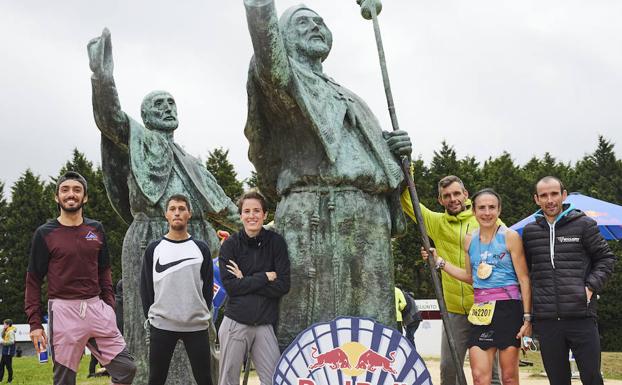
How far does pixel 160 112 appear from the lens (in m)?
7.49

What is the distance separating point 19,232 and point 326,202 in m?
32.6

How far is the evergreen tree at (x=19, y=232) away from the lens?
A: 104 ft

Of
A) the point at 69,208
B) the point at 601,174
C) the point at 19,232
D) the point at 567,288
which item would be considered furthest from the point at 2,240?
the point at 567,288

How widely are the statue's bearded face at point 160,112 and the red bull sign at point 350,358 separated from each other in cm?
394

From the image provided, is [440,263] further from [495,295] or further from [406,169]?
[406,169]

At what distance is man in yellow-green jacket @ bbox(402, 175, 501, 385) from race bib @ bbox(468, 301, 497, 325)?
88 centimetres

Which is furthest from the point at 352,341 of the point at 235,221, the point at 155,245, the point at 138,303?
the point at 235,221

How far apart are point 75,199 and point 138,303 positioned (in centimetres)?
200

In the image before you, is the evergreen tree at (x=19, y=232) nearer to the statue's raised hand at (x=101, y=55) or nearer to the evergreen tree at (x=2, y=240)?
the evergreen tree at (x=2, y=240)

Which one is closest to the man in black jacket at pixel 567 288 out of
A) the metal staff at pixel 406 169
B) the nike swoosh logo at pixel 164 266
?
the metal staff at pixel 406 169

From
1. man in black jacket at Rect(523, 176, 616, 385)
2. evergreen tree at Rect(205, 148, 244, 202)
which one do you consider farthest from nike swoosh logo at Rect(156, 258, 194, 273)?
evergreen tree at Rect(205, 148, 244, 202)

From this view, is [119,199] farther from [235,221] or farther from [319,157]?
[319,157]

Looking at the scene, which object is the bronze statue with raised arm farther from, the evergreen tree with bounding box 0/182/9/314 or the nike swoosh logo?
the evergreen tree with bounding box 0/182/9/314

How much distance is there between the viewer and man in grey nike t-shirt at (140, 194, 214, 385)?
4645 mm
